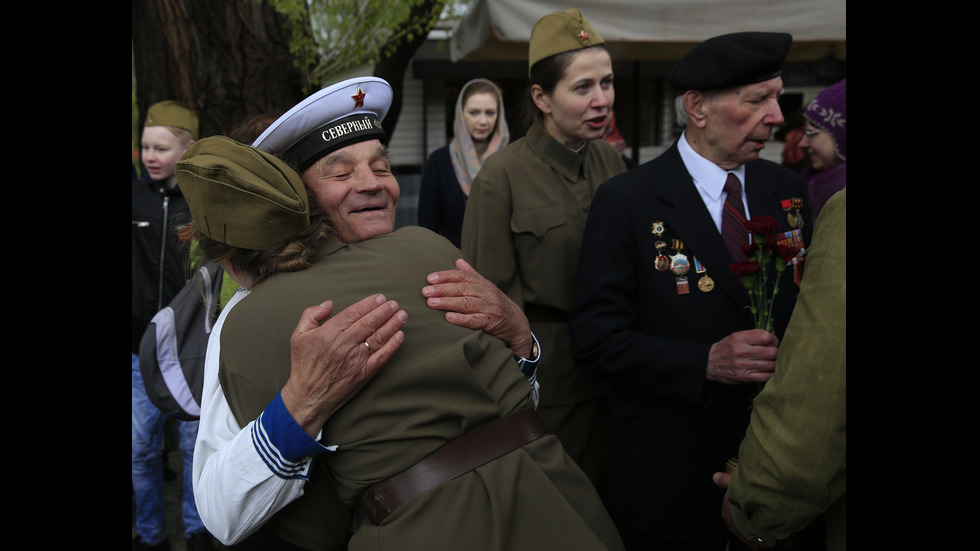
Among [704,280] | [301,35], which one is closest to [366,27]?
[301,35]

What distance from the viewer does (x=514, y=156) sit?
128 inches

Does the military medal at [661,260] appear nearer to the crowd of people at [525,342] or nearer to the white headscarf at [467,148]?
the crowd of people at [525,342]

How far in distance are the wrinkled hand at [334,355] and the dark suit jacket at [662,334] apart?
115 centimetres

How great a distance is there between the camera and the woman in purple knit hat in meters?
4.29

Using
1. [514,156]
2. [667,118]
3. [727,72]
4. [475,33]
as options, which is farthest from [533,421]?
[667,118]

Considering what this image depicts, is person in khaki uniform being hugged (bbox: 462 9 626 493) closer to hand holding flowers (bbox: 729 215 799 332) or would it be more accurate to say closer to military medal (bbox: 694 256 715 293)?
military medal (bbox: 694 256 715 293)

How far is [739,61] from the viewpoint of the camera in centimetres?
248

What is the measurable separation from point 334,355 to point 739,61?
171 centimetres

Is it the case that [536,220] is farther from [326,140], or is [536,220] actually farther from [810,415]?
[810,415]

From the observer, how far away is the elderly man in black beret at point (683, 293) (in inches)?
97.4

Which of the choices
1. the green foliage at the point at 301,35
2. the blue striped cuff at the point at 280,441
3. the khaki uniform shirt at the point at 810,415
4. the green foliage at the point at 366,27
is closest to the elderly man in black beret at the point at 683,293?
the khaki uniform shirt at the point at 810,415

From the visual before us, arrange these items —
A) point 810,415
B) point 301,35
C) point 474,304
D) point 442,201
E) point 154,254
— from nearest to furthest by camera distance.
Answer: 1. point 810,415
2. point 474,304
3. point 154,254
4. point 442,201
5. point 301,35

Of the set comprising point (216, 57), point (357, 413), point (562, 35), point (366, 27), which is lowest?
point (357, 413)

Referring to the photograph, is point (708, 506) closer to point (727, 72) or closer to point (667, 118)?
point (727, 72)
